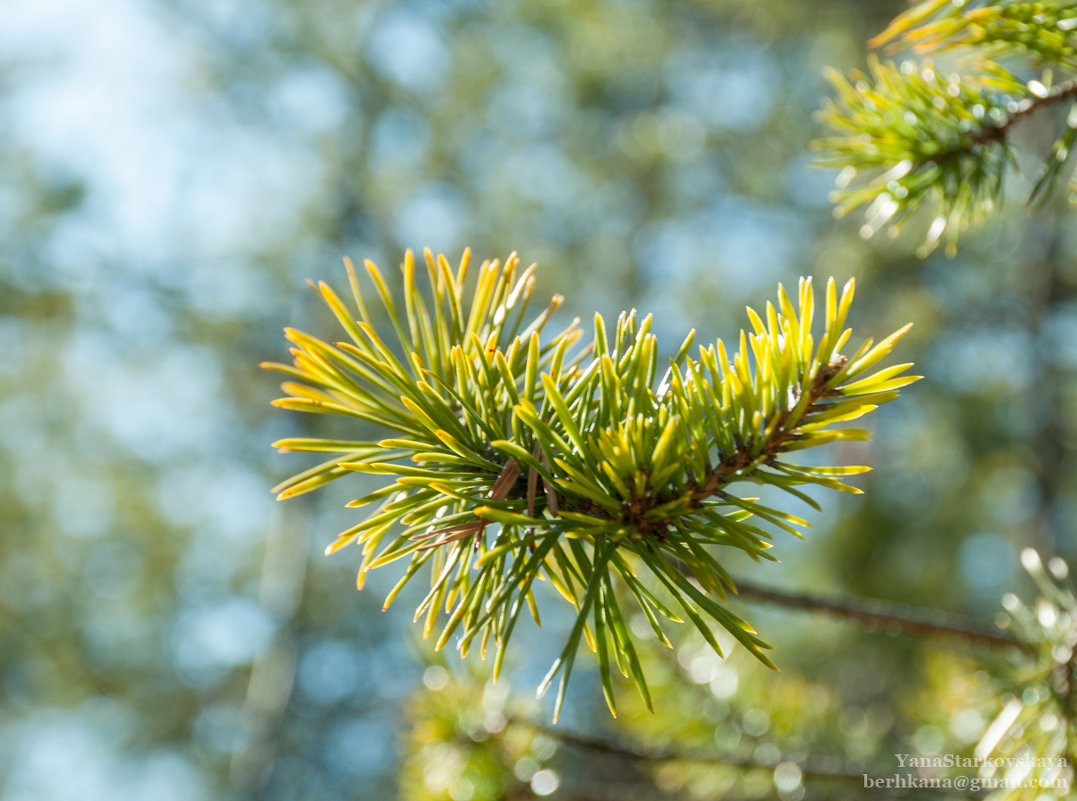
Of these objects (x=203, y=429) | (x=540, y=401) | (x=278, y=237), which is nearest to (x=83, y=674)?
(x=203, y=429)

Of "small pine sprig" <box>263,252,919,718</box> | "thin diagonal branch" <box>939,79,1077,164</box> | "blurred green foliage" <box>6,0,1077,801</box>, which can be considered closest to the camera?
"small pine sprig" <box>263,252,919,718</box>

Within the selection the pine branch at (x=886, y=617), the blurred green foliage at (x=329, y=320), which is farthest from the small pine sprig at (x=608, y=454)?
the blurred green foliage at (x=329, y=320)

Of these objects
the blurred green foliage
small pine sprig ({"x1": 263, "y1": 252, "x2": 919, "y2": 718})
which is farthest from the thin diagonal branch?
the blurred green foliage

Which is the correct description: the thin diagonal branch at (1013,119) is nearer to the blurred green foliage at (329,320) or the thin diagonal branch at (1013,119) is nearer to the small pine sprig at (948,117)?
the small pine sprig at (948,117)

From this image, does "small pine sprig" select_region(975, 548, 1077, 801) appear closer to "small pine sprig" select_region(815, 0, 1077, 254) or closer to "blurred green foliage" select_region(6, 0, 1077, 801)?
"small pine sprig" select_region(815, 0, 1077, 254)

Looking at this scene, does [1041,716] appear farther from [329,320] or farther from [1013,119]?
[329,320]

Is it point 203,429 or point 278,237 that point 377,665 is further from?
point 278,237
